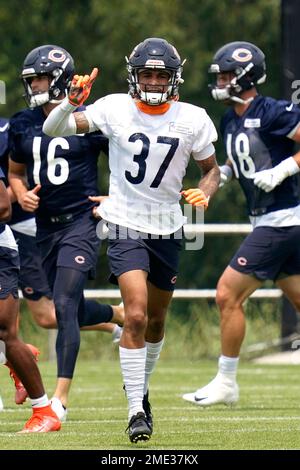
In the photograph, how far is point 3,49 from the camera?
2445 centimetres

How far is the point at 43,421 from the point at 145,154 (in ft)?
4.79

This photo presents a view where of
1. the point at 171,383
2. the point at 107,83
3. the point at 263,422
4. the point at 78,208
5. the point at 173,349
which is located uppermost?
the point at 78,208

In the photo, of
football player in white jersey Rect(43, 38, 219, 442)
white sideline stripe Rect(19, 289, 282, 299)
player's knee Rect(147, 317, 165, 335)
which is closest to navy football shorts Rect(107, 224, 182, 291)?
football player in white jersey Rect(43, 38, 219, 442)

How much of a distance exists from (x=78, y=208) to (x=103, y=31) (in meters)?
15.9

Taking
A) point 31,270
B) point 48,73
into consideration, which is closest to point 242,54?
point 48,73

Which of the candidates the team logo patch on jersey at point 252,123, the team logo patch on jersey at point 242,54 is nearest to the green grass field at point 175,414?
the team logo patch on jersey at point 252,123

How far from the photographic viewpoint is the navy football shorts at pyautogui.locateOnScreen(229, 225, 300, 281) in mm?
9281

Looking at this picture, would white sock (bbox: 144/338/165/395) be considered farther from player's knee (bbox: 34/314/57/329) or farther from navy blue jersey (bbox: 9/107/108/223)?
player's knee (bbox: 34/314/57/329)

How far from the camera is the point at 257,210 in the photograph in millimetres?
9469

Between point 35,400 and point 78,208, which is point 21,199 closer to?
point 78,208

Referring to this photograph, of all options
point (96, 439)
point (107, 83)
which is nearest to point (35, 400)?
point (96, 439)

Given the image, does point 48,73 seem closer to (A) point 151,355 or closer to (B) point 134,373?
(A) point 151,355

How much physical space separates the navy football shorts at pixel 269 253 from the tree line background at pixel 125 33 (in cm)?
1255

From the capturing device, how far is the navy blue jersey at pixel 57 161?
29.2 ft
